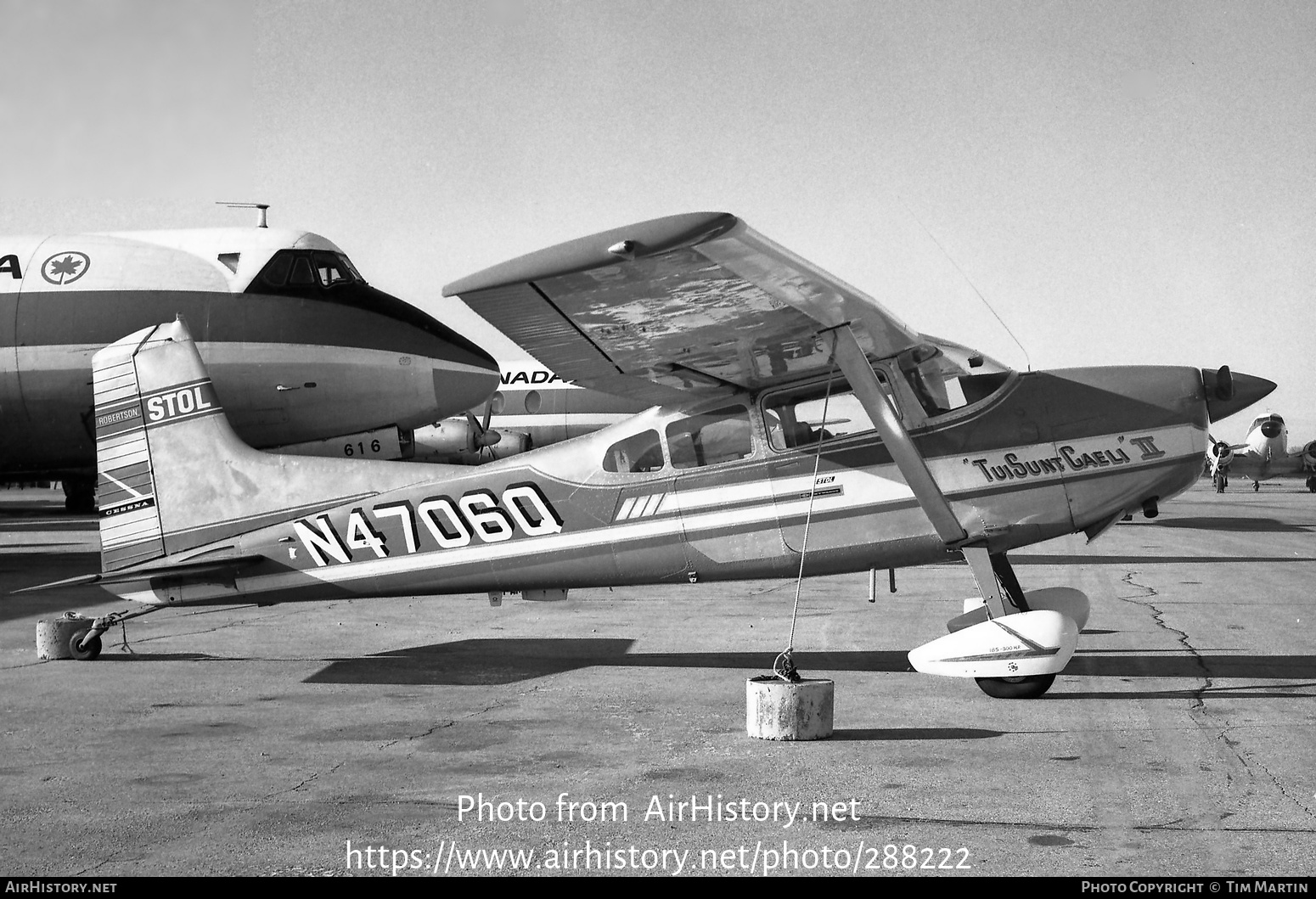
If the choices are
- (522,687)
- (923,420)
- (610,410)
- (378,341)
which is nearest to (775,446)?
(923,420)

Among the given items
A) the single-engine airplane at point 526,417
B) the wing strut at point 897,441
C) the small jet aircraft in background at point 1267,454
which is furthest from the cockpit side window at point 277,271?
the small jet aircraft in background at point 1267,454

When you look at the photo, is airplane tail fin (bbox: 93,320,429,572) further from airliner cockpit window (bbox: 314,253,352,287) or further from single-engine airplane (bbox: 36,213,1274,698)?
airliner cockpit window (bbox: 314,253,352,287)

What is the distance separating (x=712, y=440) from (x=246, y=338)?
8.97m

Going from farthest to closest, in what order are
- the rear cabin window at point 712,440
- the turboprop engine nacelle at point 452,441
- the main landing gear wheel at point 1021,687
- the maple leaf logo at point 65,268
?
the turboprop engine nacelle at point 452,441 → the maple leaf logo at point 65,268 → the rear cabin window at point 712,440 → the main landing gear wheel at point 1021,687

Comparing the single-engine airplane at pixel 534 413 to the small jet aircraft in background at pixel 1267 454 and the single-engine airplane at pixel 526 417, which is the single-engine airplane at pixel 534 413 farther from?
the small jet aircraft in background at pixel 1267 454

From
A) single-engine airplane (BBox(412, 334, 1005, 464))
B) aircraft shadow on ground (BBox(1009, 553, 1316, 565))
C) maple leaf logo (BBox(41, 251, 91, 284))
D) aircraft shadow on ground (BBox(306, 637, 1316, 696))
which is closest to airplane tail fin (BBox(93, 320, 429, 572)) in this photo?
aircraft shadow on ground (BBox(306, 637, 1316, 696))

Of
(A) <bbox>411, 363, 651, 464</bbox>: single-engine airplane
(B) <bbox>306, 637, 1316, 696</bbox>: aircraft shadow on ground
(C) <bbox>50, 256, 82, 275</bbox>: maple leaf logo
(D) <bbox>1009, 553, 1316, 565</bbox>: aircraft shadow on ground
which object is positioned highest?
(C) <bbox>50, 256, 82, 275</bbox>: maple leaf logo

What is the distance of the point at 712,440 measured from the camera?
28.2 feet

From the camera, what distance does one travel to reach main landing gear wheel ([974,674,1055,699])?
7297 mm

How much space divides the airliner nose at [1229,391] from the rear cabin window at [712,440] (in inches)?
121

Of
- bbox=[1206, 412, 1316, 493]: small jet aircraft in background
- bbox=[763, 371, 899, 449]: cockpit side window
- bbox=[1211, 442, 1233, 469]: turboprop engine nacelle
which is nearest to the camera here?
bbox=[763, 371, 899, 449]: cockpit side window

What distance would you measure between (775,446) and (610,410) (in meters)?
20.4

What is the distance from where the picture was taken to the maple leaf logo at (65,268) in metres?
15.7

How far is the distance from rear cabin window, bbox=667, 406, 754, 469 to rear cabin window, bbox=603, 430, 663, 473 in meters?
0.12
